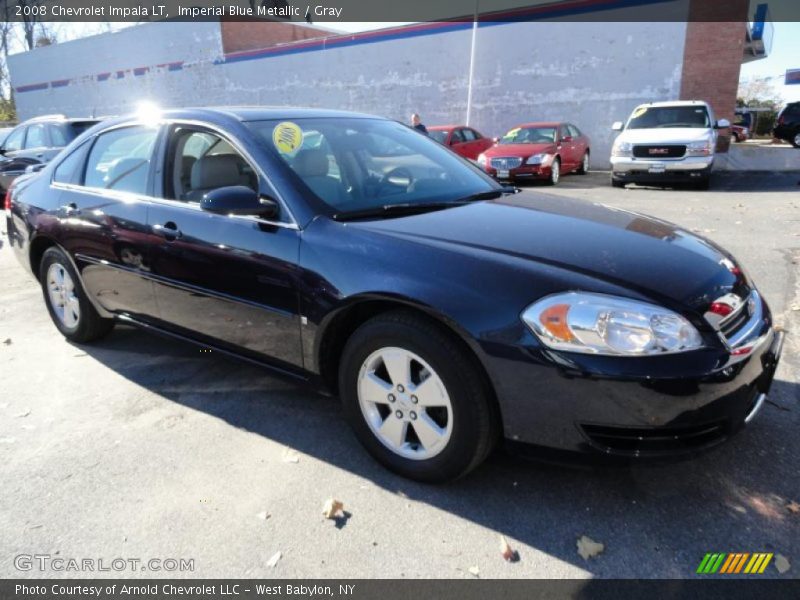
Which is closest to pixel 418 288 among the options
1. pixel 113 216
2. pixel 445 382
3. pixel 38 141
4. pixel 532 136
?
pixel 445 382

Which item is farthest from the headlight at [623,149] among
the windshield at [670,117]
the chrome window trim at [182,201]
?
the chrome window trim at [182,201]

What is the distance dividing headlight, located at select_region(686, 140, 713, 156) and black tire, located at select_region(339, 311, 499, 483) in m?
11.1

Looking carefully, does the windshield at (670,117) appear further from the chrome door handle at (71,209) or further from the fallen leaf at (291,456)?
the fallen leaf at (291,456)

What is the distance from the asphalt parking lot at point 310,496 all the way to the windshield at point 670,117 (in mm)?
10182

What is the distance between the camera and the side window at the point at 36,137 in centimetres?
1145

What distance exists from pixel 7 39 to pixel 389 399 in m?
55.4

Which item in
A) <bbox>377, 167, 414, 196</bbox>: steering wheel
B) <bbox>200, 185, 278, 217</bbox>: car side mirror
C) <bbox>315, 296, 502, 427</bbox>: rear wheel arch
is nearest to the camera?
<bbox>315, 296, 502, 427</bbox>: rear wheel arch

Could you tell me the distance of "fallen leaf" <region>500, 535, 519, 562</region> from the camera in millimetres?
2151

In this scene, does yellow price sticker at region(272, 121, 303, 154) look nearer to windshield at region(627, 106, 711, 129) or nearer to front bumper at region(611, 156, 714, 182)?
front bumper at region(611, 156, 714, 182)

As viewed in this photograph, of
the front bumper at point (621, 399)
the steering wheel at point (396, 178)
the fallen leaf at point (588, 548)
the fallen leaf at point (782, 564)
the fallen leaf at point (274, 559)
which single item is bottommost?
the fallen leaf at point (274, 559)

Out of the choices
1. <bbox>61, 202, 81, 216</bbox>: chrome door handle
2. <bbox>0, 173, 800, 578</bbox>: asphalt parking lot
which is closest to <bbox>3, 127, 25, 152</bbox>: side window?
<bbox>61, 202, 81, 216</bbox>: chrome door handle

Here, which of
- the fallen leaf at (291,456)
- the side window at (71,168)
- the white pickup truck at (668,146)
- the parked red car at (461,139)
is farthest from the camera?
the parked red car at (461,139)

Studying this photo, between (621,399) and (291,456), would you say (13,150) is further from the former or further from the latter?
(621,399)

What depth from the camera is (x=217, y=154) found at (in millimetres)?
3291
